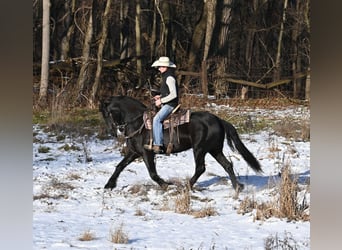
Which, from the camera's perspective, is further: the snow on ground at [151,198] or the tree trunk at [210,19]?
the tree trunk at [210,19]

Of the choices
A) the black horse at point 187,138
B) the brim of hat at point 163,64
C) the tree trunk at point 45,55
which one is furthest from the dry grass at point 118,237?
the brim of hat at point 163,64

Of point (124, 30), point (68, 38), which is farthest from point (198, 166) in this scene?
point (68, 38)

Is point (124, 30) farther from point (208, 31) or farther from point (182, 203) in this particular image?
point (182, 203)

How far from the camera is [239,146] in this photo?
4.96 meters

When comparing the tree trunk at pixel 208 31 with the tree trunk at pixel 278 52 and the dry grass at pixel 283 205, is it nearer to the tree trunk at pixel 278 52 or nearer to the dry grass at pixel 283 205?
the tree trunk at pixel 278 52

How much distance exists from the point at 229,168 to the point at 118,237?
0.86m

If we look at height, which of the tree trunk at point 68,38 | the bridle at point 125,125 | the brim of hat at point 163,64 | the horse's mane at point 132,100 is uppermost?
the tree trunk at point 68,38

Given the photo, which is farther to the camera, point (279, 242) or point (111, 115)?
point (111, 115)

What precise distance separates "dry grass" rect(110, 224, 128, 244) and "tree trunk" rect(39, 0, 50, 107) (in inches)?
38.2

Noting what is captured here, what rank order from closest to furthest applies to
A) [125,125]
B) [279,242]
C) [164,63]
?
[279,242]
[164,63]
[125,125]

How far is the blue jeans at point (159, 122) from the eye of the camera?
16.2 ft

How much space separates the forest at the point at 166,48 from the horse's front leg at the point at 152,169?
410 mm
